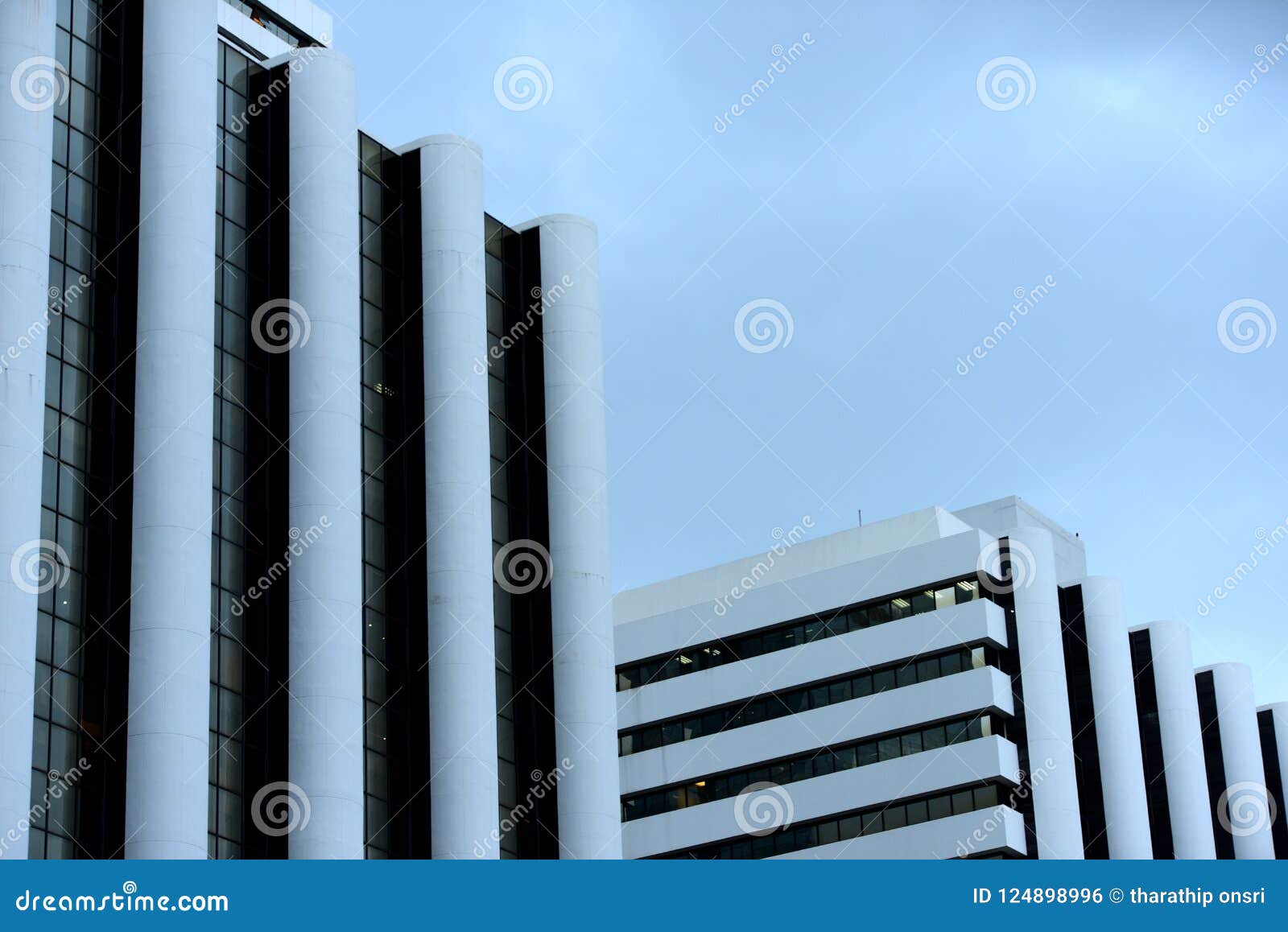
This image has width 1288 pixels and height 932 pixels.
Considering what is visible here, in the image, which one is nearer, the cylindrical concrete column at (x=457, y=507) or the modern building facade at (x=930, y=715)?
the cylindrical concrete column at (x=457, y=507)

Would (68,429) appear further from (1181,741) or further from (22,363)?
(1181,741)

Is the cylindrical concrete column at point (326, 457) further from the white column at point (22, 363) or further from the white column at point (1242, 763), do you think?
the white column at point (1242, 763)

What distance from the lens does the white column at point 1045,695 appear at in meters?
92.2

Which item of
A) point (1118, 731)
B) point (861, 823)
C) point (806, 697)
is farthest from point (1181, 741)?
point (806, 697)

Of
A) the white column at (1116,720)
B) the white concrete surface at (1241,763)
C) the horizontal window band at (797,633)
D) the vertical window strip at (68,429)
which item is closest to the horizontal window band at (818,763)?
the white column at (1116,720)

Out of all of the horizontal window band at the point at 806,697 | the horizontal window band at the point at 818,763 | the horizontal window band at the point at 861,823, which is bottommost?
the horizontal window band at the point at 861,823

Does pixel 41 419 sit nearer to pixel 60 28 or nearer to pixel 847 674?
pixel 60 28

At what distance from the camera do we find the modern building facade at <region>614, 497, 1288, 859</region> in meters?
94.3

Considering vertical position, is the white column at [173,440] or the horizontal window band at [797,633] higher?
the horizontal window band at [797,633]

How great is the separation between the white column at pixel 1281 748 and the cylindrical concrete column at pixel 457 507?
6312 cm

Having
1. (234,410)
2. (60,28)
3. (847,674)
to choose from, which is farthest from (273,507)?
(847,674)

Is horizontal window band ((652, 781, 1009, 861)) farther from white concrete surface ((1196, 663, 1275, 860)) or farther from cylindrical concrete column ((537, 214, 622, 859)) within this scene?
cylindrical concrete column ((537, 214, 622, 859))

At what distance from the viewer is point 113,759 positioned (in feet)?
153

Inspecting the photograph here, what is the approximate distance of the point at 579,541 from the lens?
6222 centimetres
